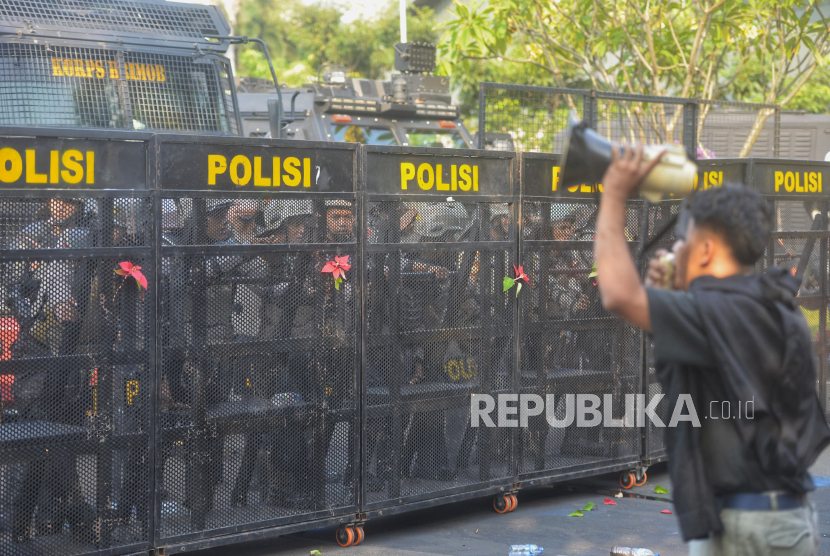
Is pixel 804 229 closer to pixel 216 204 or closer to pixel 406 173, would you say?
pixel 406 173

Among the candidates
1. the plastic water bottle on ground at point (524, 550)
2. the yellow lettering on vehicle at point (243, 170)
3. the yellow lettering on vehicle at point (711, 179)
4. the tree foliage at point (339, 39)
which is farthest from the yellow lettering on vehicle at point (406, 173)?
the tree foliage at point (339, 39)

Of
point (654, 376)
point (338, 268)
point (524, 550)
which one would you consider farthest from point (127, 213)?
point (654, 376)

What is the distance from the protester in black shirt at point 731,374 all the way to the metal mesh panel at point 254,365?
3.09 m

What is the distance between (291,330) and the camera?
18.4ft

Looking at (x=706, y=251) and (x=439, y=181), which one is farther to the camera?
(x=439, y=181)

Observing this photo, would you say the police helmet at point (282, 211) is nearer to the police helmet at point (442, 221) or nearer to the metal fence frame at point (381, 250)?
the metal fence frame at point (381, 250)

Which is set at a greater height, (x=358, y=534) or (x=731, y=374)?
(x=731, y=374)

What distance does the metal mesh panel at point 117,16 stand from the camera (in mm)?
7691

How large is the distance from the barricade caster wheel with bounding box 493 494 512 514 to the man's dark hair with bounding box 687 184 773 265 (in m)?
4.24

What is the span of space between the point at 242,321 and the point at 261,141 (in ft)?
3.27

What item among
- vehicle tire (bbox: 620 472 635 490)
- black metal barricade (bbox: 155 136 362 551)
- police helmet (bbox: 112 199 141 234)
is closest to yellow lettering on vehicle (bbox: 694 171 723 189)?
vehicle tire (bbox: 620 472 635 490)

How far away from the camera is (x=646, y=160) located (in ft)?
8.70

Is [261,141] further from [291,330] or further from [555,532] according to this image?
[555,532]

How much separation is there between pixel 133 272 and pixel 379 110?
24.2 feet
